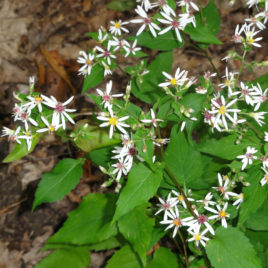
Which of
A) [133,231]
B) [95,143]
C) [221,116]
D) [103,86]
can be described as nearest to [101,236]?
[133,231]

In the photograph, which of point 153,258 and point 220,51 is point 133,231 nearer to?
point 153,258

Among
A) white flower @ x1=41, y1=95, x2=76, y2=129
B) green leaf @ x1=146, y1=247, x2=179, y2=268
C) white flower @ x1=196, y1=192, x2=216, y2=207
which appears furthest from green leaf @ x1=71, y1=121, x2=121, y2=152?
green leaf @ x1=146, y1=247, x2=179, y2=268

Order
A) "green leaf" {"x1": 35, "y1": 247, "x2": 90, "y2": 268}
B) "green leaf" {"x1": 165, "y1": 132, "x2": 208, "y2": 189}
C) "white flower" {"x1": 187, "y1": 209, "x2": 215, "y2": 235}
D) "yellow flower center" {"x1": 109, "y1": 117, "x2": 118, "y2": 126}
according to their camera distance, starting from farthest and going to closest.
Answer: "green leaf" {"x1": 35, "y1": 247, "x2": 90, "y2": 268}, "green leaf" {"x1": 165, "y1": 132, "x2": 208, "y2": 189}, "white flower" {"x1": 187, "y1": 209, "x2": 215, "y2": 235}, "yellow flower center" {"x1": 109, "y1": 117, "x2": 118, "y2": 126}

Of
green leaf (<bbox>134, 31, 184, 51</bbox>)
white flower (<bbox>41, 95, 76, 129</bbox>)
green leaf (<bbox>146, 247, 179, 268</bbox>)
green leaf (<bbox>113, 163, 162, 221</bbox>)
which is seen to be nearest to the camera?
green leaf (<bbox>113, 163, 162, 221</bbox>)

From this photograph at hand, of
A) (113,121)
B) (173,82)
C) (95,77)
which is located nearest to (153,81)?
(95,77)

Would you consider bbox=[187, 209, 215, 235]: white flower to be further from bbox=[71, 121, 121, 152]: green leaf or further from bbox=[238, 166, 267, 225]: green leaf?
bbox=[71, 121, 121, 152]: green leaf

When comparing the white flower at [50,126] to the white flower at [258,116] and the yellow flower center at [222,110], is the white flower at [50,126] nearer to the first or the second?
the yellow flower center at [222,110]
